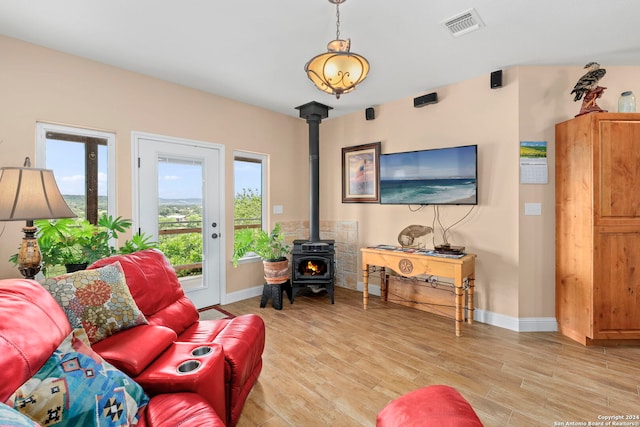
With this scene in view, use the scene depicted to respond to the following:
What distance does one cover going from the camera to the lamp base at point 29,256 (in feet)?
5.76

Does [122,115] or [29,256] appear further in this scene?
[122,115]

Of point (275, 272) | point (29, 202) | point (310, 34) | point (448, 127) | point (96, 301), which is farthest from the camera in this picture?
point (275, 272)

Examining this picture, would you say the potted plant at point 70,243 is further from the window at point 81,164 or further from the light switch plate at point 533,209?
the light switch plate at point 533,209

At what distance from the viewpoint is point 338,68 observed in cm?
177

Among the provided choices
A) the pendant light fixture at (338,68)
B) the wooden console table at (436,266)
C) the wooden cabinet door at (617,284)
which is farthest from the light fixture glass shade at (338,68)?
the wooden cabinet door at (617,284)

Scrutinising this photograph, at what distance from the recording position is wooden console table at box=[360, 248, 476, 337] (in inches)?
112

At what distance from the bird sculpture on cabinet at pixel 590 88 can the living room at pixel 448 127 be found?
210 mm

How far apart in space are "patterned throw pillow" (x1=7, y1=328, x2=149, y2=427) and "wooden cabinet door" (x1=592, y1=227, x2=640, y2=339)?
3411 millimetres

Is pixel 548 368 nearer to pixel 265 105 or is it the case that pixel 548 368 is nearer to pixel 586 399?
pixel 586 399

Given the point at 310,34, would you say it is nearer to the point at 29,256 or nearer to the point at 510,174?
the point at 510,174

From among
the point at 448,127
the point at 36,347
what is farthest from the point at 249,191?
the point at 36,347

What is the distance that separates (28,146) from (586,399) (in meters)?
4.51

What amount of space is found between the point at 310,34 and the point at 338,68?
853 mm

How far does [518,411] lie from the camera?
5.90 feet
